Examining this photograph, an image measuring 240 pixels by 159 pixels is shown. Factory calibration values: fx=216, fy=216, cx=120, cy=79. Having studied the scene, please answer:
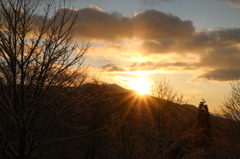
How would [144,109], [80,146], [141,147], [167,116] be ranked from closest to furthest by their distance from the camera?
[141,147], [167,116], [144,109], [80,146]

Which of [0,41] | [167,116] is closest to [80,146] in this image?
[167,116]

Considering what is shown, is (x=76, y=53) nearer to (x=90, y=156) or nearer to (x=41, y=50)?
(x=41, y=50)

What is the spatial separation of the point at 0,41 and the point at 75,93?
253cm

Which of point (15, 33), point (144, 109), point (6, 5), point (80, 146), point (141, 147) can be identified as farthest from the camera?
point (80, 146)

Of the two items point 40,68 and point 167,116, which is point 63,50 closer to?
point 40,68

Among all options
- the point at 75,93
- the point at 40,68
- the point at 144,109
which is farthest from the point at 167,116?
the point at 40,68

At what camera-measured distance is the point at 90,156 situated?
966 inches

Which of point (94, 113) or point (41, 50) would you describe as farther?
point (94, 113)

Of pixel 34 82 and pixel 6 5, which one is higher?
pixel 6 5

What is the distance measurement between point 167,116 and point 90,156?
428 inches

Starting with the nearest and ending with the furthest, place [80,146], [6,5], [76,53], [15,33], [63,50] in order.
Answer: [15,33]
[6,5]
[63,50]
[76,53]
[80,146]

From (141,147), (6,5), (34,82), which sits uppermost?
(6,5)

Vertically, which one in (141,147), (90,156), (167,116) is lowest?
(90,156)

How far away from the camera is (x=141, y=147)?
1237 centimetres
